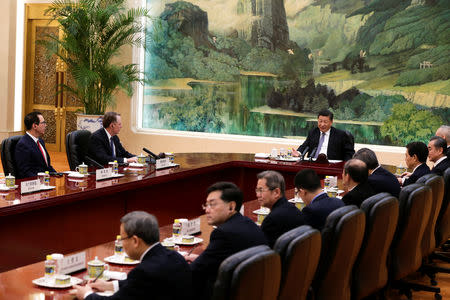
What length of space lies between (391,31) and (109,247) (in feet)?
21.7

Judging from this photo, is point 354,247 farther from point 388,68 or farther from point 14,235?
point 388,68

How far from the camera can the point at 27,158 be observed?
5621 millimetres

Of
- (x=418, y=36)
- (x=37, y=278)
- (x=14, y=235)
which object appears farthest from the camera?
(x=418, y=36)

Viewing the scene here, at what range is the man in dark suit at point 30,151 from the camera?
5.62 m

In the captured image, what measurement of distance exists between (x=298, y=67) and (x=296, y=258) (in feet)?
23.5

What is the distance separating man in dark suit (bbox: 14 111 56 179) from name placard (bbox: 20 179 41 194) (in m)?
0.99

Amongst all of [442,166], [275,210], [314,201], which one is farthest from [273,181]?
[442,166]

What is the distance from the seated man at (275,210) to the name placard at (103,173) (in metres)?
1.87

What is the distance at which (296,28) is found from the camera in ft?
31.7

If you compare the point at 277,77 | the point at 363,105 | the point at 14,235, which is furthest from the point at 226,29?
the point at 14,235

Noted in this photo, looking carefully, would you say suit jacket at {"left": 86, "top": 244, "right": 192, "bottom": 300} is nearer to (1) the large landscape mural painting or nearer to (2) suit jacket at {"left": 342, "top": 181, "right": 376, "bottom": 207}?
(2) suit jacket at {"left": 342, "top": 181, "right": 376, "bottom": 207}

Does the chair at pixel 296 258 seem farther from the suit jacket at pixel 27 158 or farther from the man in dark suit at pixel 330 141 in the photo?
the man in dark suit at pixel 330 141

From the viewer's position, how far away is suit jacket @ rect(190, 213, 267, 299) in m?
2.99

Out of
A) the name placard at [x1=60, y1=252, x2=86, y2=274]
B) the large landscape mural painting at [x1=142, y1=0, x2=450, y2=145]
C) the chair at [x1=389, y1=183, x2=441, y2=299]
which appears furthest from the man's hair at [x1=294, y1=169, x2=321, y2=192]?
the large landscape mural painting at [x1=142, y1=0, x2=450, y2=145]
